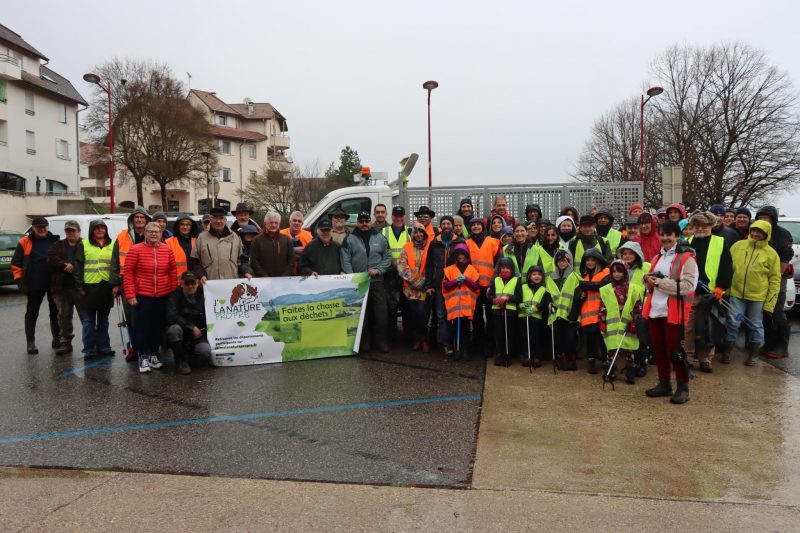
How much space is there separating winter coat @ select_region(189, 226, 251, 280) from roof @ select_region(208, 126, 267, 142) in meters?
57.0

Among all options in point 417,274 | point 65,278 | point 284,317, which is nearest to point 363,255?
point 417,274

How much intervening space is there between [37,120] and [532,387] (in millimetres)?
45620

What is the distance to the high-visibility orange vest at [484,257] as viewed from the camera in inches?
306

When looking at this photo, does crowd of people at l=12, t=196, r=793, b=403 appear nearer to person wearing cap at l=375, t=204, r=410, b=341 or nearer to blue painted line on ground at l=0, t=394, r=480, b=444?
person wearing cap at l=375, t=204, r=410, b=341

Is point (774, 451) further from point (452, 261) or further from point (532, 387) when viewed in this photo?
point (452, 261)

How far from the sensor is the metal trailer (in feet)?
34.1

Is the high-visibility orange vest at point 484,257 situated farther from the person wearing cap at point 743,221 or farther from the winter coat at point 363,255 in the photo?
the person wearing cap at point 743,221

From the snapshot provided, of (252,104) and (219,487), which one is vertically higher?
(252,104)

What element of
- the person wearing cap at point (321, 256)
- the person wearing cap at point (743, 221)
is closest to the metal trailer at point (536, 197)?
the person wearing cap at point (743, 221)

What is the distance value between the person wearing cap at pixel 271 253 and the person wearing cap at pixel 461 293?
2051 millimetres

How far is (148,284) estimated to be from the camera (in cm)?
713

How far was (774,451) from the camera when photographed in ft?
15.3

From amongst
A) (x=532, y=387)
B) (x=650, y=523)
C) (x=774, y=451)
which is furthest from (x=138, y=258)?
(x=774, y=451)

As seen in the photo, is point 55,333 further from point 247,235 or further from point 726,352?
point 726,352
